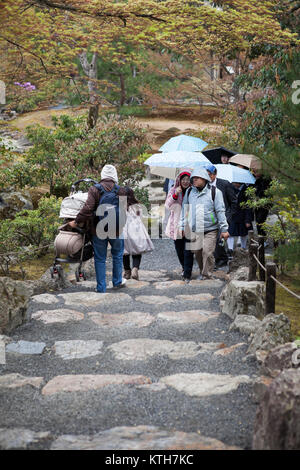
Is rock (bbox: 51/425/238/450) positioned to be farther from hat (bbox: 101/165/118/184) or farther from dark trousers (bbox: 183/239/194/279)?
dark trousers (bbox: 183/239/194/279)

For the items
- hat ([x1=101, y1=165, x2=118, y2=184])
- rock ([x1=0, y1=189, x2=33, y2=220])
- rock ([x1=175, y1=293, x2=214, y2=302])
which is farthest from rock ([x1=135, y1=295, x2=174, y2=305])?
rock ([x1=0, y1=189, x2=33, y2=220])

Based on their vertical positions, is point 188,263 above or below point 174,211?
below

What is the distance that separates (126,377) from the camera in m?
4.04

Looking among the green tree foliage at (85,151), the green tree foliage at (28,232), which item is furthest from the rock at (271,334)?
the green tree foliage at (85,151)

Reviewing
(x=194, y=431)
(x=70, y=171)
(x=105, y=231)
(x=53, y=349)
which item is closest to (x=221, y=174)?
(x=105, y=231)

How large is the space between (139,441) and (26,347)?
235 centimetres

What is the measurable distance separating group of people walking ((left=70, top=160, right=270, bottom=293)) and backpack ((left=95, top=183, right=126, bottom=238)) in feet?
0.05

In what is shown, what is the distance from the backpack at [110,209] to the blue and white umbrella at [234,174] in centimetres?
293

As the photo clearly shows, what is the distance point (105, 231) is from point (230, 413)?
4176 mm

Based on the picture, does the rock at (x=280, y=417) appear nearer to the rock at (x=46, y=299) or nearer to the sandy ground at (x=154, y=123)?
the rock at (x=46, y=299)

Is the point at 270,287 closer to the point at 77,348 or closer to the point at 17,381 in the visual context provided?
the point at 77,348

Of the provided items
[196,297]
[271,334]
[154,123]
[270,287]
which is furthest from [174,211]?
[154,123]

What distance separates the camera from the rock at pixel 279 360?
350 centimetres

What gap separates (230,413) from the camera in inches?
132
